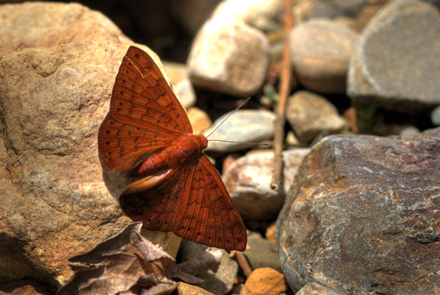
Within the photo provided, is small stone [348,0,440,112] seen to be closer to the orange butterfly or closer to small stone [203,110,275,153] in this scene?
small stone [203,110,275,153]

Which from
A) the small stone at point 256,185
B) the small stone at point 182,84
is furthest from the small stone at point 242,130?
the small stone at point 182,84

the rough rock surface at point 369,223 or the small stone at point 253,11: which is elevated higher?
the small stone at point 253,11

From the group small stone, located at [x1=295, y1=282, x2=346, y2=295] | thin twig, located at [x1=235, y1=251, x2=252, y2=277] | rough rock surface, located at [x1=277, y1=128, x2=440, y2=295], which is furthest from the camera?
thin twig, located at [x1=235, y1=251, x2=252, y2=277]

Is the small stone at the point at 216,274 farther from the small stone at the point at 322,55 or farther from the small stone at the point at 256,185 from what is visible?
the small stone at the point at 322,55

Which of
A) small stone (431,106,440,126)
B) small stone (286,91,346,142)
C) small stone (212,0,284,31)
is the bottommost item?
small stone (286,91,346,142)

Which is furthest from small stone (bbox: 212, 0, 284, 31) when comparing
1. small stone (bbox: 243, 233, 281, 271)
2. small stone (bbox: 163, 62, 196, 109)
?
small stone (bbox: 243, 233, 281, 271)
